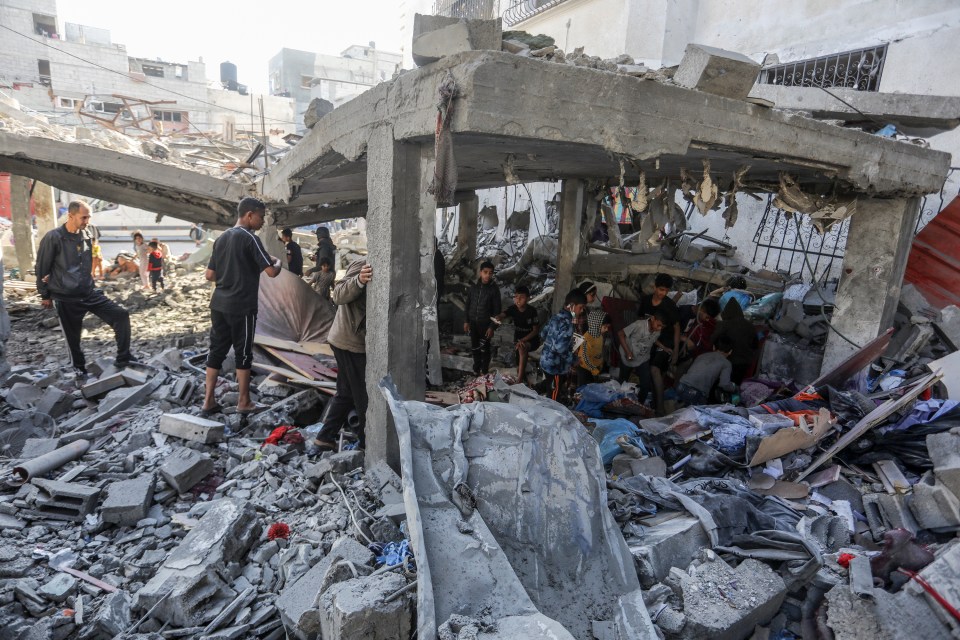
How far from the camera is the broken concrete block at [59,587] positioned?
3.10m

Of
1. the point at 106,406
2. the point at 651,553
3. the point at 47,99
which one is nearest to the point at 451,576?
the point at 651,553

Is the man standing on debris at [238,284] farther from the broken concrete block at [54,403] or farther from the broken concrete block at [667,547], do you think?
the broken concrete block at [667,547]

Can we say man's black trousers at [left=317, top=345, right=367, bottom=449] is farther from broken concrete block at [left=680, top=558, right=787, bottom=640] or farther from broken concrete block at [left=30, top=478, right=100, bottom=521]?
broken concrete block at [left=680, top=558, right=787, bottom=640]

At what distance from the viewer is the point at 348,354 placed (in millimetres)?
4422

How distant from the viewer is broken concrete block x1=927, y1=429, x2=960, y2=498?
397 centimetres

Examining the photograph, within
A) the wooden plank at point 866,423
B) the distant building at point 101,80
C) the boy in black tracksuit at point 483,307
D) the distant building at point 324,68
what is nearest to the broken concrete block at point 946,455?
the wooden plank at point 866,423

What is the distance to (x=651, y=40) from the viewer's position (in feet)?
37.7

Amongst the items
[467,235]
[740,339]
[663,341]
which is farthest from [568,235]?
[467,235]

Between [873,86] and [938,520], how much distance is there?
7162mm

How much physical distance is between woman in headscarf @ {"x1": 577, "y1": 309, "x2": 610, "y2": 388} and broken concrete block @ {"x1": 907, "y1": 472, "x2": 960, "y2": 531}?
3.35m

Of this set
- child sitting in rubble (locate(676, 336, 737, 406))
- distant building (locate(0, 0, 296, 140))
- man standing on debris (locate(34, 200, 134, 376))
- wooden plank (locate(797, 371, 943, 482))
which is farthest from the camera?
distant building (locate(0, 0, 296, 140))

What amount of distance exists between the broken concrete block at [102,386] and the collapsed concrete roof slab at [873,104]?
783cm

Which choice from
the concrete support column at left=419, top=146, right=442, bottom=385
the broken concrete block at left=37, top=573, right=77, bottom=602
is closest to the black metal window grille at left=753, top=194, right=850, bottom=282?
the concrete support column at left=419, top=146, right=442, bottom=385

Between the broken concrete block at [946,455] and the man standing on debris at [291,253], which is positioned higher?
the man standing on debris at [291,253]
